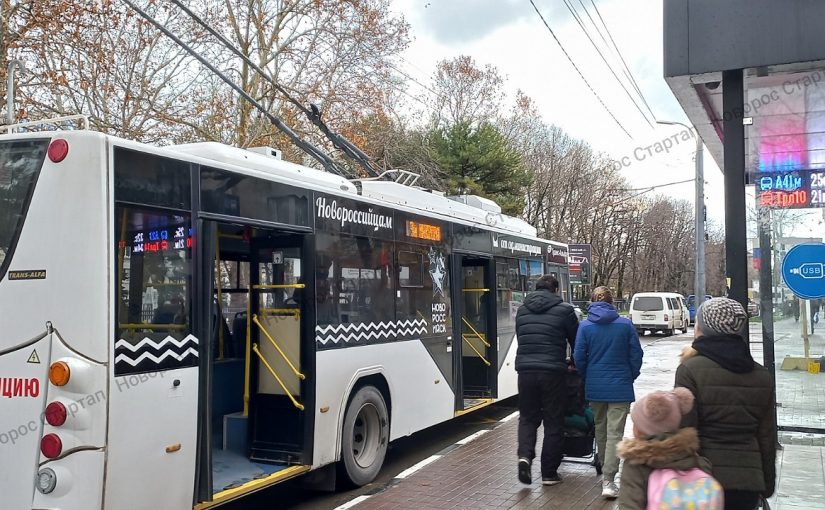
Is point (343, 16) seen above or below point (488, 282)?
above

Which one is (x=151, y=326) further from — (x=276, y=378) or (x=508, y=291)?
(x=508, y=291)

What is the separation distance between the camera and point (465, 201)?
11.8 m

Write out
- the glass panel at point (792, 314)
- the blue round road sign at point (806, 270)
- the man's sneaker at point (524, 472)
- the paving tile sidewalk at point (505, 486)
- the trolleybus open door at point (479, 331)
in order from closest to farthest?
the paving tile sidewalk at point (505, 486) → the man's sneaker at point (524, 472) → the blue round road sign at point (806, 270) → the glass panel at point (792, 314) → the trolleybus open door at point (479, 331)

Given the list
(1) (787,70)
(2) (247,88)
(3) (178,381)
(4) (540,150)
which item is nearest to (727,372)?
(3) (178,381)

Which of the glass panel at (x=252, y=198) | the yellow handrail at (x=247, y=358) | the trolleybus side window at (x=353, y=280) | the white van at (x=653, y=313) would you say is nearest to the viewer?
the glass panel at (x=252, y=198)

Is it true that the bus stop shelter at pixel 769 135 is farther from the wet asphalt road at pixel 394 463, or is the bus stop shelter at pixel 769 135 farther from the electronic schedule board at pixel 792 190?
the wet asphalt road at pixel 394 463

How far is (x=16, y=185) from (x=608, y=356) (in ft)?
16.1

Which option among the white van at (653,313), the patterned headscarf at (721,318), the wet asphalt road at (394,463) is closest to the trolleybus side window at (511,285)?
the wet asphalt road at (394,463)

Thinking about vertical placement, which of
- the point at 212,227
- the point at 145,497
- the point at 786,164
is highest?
the point at 786,164

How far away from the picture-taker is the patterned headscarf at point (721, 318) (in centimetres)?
381

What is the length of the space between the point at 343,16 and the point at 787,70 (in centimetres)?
1798

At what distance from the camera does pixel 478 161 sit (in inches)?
1212

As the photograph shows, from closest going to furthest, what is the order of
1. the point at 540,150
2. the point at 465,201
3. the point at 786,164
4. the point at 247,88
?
the point at 786,164
the point at 465,201
the point at 247,88
the point at 540,150

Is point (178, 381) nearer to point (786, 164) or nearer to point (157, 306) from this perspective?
point (157, 306)
